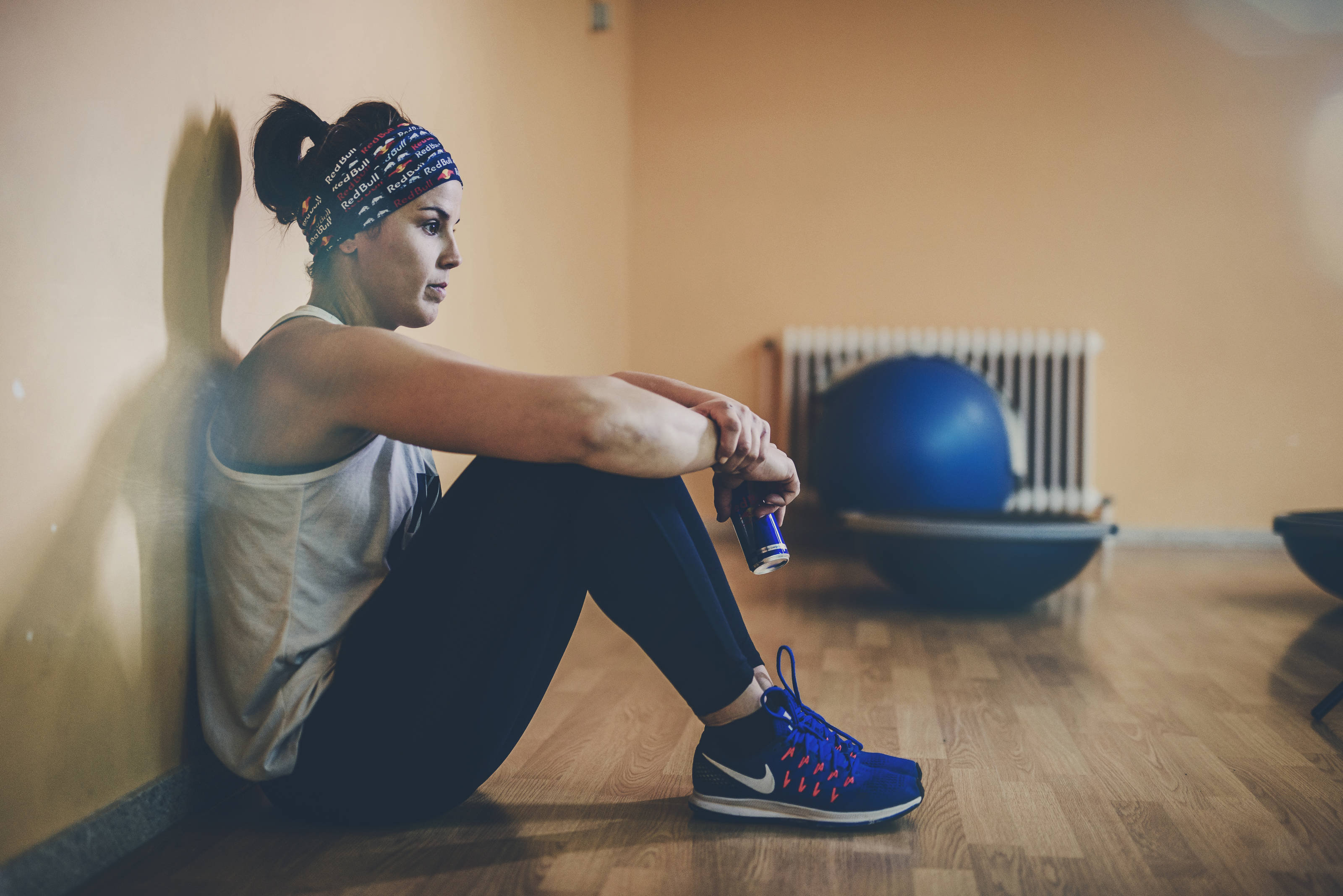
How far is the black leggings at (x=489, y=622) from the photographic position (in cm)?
99

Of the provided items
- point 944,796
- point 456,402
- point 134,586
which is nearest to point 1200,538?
point 944,796

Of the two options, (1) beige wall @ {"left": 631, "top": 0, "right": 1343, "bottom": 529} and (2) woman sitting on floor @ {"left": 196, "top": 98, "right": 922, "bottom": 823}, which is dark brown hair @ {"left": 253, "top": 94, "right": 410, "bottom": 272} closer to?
(2) woman sitting on floor @ {"left": 196, "top": 98, "right": 922, "bottom": 823}

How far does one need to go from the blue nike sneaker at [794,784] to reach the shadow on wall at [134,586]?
0.63m

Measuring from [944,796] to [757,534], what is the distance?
1.40 feet

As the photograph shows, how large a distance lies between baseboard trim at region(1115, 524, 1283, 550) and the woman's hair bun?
11.7 feet

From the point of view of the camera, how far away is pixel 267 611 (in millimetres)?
1012

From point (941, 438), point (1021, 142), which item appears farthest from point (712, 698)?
point (1021, 142)

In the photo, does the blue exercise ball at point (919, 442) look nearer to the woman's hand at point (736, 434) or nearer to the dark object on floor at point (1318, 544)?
the dark object on floor at point (1318, 544)

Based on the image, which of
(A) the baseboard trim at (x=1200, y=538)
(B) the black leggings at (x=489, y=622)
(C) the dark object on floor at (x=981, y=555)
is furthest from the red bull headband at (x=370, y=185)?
(A) the baseboard trim at (x=1200, y=538)

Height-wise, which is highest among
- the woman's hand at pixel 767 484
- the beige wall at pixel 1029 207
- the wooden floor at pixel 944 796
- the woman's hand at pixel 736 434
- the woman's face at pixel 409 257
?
the beige wall at pixel 1029 207

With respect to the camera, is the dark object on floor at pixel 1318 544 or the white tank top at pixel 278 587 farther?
the dark object on floor at pixel 1318 544

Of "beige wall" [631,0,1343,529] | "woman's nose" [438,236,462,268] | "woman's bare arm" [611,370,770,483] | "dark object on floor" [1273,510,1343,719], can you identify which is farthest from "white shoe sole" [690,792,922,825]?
"beige wall" [631,0,1343,529]

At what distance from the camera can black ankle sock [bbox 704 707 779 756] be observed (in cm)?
107

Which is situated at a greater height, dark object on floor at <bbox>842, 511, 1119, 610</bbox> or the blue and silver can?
the blue and silver can
